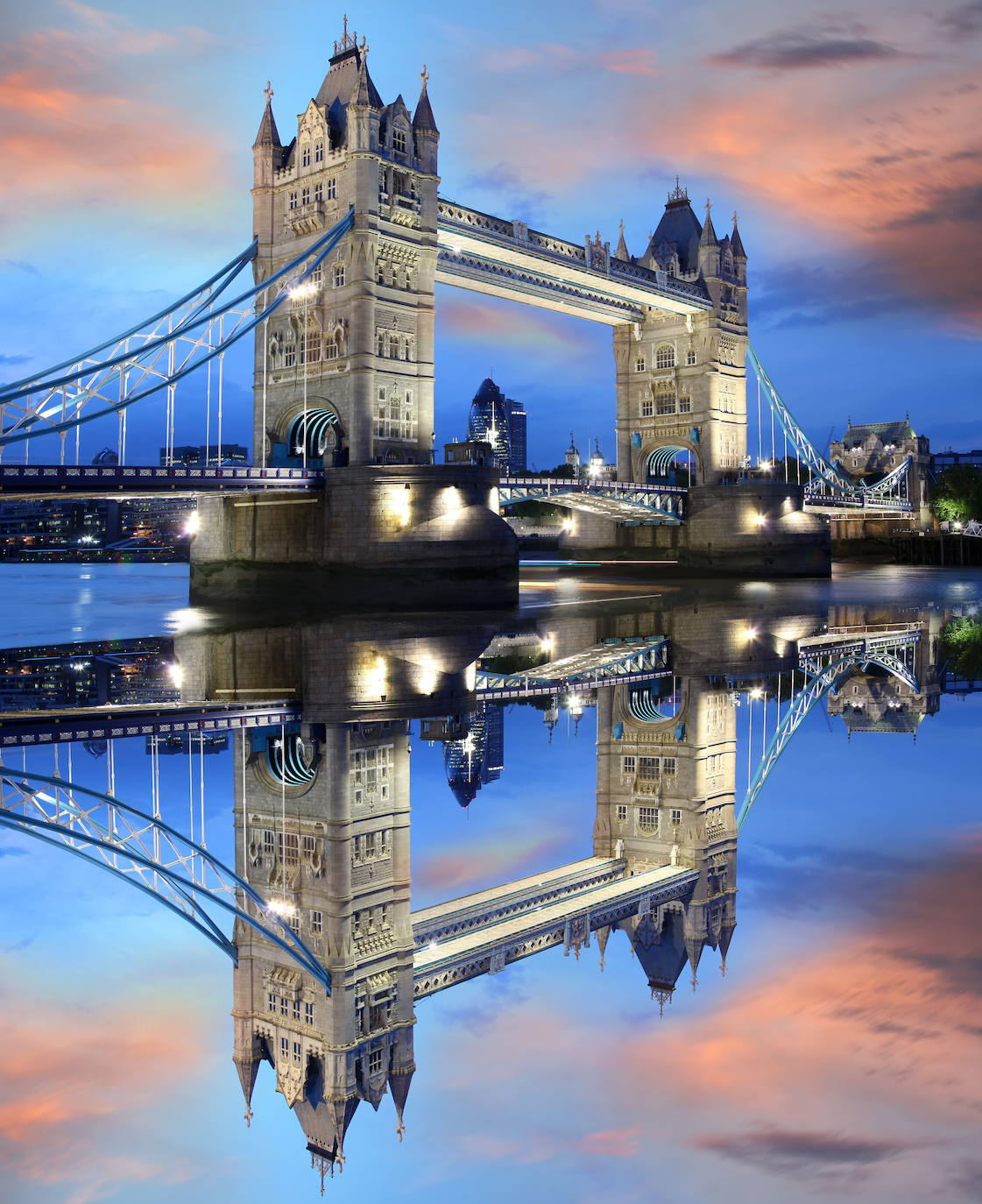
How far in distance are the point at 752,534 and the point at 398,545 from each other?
22689 mm

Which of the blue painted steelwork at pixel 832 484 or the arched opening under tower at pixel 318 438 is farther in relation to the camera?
the blue painted steelwork at pixel 832 484

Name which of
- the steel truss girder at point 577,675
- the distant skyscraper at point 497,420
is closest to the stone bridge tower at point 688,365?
the steel truss girder at point 577,675

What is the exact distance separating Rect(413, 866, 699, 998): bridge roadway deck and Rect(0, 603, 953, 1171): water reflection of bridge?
2cm

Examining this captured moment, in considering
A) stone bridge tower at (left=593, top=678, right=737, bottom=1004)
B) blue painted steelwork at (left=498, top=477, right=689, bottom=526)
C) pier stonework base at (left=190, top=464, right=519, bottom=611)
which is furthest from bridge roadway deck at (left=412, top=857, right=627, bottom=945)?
blue painted steelwork at (left=498, top=477, right=689, bottom=526)

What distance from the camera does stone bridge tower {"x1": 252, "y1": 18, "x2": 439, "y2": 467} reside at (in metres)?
31.3

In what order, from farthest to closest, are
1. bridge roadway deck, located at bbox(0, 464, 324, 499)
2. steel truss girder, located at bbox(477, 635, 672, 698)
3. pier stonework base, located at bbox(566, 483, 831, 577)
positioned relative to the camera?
1. pier stonework base, located at bbox(566, 483, 831, 577)
2. bridge roadway deck, located at bbox(0, 464, 324, 499)
3. steel truss girder, located at bbox(477, 635, 672, 698)

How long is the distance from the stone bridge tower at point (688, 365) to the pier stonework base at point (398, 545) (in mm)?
20504

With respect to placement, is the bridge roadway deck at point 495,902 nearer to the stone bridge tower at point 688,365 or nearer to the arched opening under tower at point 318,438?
the arched opening under tower at point 318,438

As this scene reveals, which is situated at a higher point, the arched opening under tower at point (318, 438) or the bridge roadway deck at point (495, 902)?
the arched opening under tower at point (318, 438)

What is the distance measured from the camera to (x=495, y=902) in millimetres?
6270

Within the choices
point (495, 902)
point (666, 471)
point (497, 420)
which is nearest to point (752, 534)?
point (666, 471)

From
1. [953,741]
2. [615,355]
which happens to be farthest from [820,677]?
[615,355]

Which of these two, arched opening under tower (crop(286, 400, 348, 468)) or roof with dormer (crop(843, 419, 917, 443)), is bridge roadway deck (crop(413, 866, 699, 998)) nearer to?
arched opening under tower (crop(286, 400, 348, 468))

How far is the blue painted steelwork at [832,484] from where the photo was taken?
181ft
